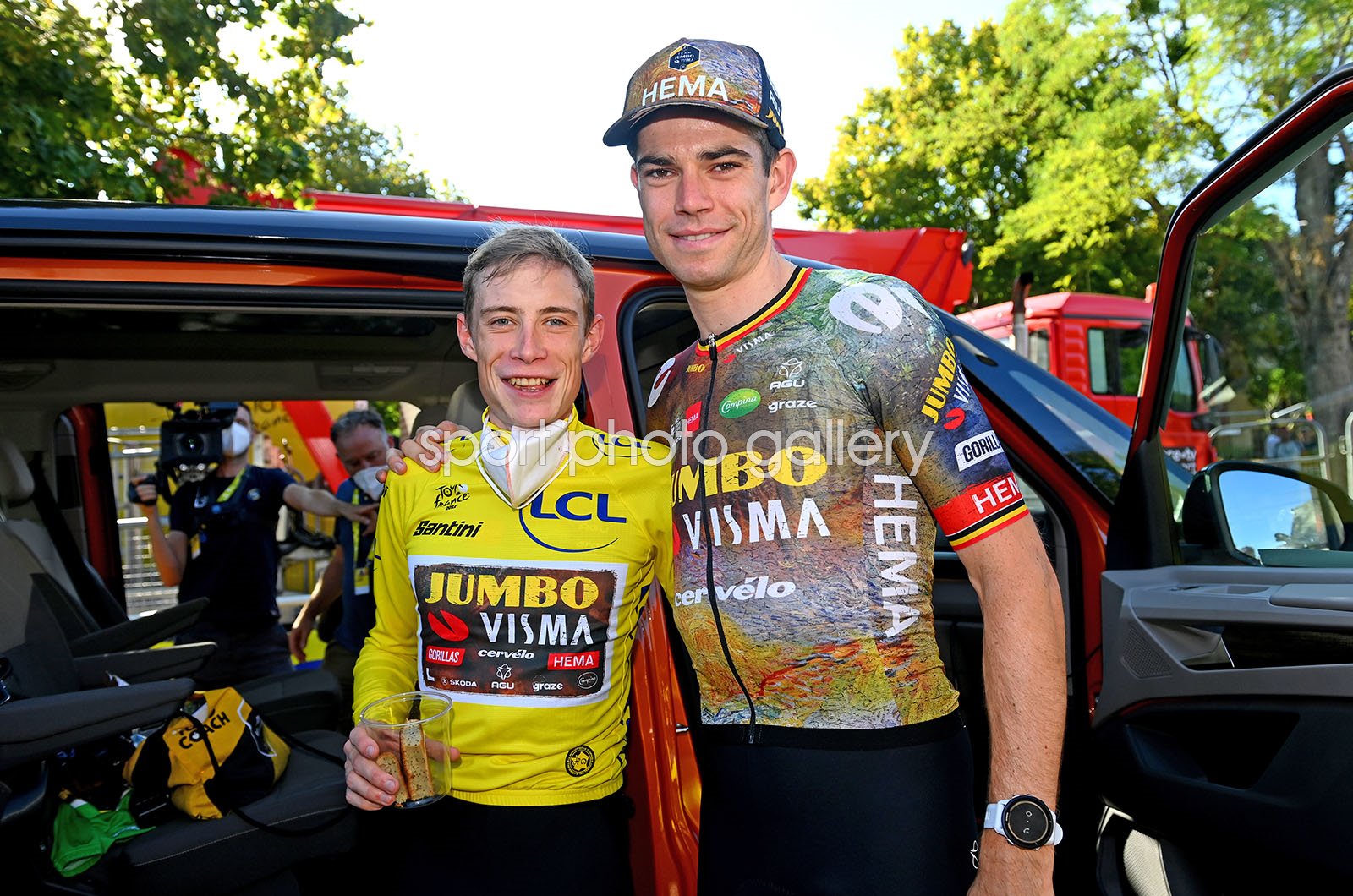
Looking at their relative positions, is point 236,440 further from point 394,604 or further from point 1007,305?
point 1007,305

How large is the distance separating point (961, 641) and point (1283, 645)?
78cm

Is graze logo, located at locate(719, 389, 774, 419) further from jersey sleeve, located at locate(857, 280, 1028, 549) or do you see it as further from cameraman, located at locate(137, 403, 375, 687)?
cameraman, located at locate(137, 403, 375, 687)

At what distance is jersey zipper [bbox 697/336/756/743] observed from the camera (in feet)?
4.74

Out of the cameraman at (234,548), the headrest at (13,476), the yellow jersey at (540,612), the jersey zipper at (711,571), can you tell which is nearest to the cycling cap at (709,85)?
the jersey zipper at (711,571)

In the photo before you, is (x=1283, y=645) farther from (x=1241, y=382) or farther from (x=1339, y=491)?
(x=1241, y=382)

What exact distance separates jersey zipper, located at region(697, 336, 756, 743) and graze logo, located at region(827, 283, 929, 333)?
230mm

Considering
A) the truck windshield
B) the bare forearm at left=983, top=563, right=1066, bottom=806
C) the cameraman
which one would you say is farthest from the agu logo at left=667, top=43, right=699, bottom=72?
the truck windshield

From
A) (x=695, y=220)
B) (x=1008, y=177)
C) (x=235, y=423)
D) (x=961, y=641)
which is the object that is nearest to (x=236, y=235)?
(x=695, y=220)

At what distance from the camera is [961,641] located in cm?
202

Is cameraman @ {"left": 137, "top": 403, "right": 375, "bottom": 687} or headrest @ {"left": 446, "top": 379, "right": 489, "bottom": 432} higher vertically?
headrest @ {"left": 446, "top": 379, "right": 489, "bottom": 432}

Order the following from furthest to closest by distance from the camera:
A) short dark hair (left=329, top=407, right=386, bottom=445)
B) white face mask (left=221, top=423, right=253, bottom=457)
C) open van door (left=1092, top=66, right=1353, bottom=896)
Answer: short dark hair (left=329, top=407, right=386, bottom=445) → white face mask (left=221, top=423, right=253, bottom=457) → open van door (left=1092, top=66, right=1353, bottom=896)

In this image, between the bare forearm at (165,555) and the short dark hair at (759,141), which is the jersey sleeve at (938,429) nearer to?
the short dark hair at (759,141)

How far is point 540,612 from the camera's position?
1.60 m

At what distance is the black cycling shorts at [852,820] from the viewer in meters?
1.34
